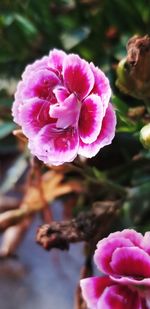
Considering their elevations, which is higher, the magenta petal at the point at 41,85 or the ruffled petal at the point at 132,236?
the magenta petal at the point at 41,85

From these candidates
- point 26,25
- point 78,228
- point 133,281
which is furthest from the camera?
point 26,25

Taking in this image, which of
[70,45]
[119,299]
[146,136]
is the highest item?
[70,45]

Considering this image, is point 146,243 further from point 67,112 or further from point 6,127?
point 6,127

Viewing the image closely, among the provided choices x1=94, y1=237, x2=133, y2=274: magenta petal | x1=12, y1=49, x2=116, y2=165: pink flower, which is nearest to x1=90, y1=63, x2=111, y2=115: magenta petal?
x1=12, y1=49, x2=116, y2=165: pink flower

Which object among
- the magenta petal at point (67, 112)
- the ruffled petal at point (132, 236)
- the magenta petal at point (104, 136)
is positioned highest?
the magenta petal at point (67, 112)

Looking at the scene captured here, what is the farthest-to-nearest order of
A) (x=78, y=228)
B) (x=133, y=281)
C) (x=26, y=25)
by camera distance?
1. (x=26, y=25)
2. (x=78, y=228)
3. (x=133, y=281)

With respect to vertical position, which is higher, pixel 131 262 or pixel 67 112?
pixel 67 112

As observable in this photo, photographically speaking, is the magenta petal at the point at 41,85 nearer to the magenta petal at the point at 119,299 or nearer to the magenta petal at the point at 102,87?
the magenta petal at the point at 102,87

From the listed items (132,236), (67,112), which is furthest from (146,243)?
(67,112)

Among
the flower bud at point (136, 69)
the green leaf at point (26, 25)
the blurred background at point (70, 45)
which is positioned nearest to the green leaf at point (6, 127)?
the blurred background at point (70, 45)
